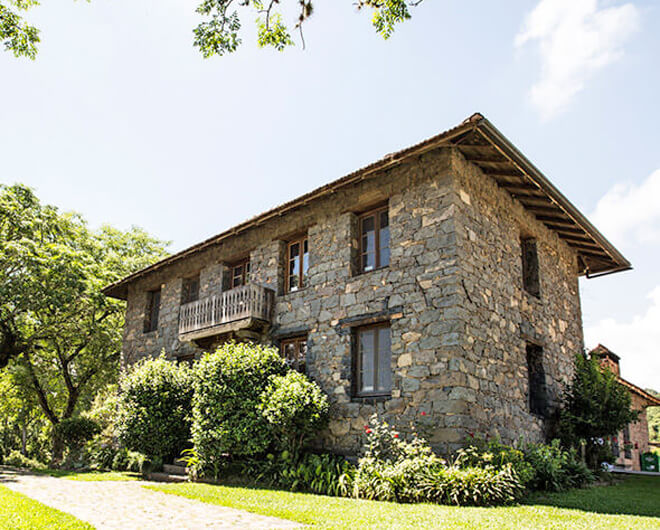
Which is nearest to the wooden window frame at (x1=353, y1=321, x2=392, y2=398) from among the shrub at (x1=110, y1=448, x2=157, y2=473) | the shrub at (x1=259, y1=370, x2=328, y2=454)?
the shrub at (x1=259, y1=370, x2=328, y2=454)

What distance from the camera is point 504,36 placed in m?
7.04

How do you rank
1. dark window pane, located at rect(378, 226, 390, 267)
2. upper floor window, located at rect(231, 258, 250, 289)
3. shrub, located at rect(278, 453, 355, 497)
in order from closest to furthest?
1. shrub, located at rect(278, 453, 355, 497)
2. dark window pane, located at rect(378, 226, 390, 267)
3. upper floor window, located at rect(231, 258, 250, 289)

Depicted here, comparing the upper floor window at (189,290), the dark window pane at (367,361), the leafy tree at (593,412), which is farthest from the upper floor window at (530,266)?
the upper floor window at (189,290)

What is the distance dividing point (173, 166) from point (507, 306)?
792cm

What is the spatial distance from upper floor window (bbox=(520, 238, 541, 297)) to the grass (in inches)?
399

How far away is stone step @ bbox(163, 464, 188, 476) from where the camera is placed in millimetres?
12045

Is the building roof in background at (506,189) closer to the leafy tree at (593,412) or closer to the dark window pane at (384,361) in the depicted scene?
the dark window pane at (384,361)

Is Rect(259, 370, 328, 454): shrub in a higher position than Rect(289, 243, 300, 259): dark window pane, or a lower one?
lower

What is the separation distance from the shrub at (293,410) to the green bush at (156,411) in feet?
10.4

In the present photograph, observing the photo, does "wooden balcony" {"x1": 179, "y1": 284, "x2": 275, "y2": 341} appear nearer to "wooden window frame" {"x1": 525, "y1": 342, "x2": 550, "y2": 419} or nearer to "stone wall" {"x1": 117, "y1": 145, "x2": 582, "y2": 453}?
"stone wall" {"x1": 117, "y1": 145, "x2": 582, "y2": 453}

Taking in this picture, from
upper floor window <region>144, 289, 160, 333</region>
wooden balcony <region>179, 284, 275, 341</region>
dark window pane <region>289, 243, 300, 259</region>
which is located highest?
dark window pane <region>289, 243, 300, 259</region>

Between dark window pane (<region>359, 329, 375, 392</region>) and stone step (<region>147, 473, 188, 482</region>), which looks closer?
dark window pane (<region>359, 329, 375, 392</region>)

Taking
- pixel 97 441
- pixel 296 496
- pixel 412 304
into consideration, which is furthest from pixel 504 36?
pixel 97 441

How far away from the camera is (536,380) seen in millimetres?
11797
